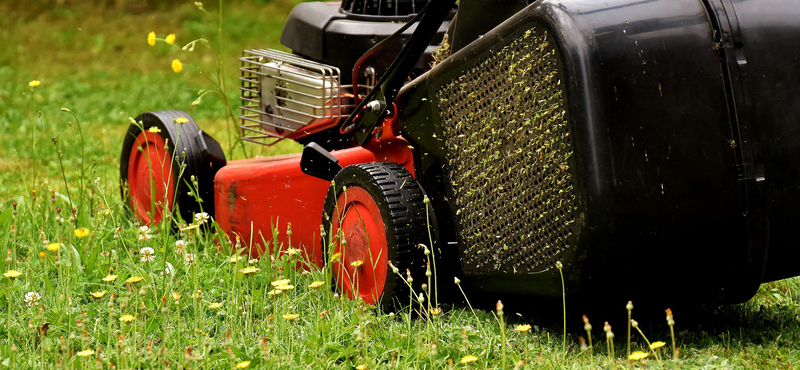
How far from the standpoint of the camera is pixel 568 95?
1.71 m

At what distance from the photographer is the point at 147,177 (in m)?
3.10

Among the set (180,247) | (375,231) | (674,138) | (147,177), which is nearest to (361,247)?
(375,231)

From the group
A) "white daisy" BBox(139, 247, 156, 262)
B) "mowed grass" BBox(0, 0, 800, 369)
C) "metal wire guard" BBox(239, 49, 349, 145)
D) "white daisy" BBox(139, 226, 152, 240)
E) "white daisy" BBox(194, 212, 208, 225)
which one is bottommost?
"mowed grass" BBox(0, 0, 800, 369)

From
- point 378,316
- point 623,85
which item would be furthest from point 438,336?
point 623,85

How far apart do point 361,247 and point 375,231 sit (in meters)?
0.09

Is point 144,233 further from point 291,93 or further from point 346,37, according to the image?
point 346,37

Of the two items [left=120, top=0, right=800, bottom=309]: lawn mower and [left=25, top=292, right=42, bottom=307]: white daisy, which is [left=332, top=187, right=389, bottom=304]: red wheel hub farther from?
[left=25, top=292, right=42, bottom=307]: white daisy

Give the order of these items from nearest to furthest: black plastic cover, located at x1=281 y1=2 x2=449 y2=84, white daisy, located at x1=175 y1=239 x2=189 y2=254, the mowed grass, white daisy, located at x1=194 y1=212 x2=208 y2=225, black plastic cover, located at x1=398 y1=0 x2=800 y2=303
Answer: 1. black plastic cover, located at x1=398 y1=0 x2=800 y2=303
2. the mowed grass
3. white daisy, located at x1=175 y1=239 x2=189 y2=254
4. white daisy, located at x1=194 y1=212 x2=208 y2=225
5. black plastic cover, located at x1=281 y1=2 x2=449 y2=84

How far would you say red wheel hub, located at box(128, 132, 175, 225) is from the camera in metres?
3.01

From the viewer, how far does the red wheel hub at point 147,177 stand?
301 cm

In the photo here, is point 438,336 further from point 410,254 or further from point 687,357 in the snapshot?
point 687,357

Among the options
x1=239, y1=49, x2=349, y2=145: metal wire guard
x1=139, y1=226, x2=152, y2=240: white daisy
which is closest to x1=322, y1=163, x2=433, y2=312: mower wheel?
x1=239, y1=49, x2=349, y2=145: metal wire guard

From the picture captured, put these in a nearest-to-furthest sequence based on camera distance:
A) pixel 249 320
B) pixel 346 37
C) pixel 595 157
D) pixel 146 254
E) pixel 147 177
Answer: pixel 595 157, pixel 249 320, pixel 146 254, pixel 346 37, pixel 147 177

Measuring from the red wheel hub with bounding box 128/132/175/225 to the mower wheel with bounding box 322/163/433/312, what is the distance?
0.87 metres
